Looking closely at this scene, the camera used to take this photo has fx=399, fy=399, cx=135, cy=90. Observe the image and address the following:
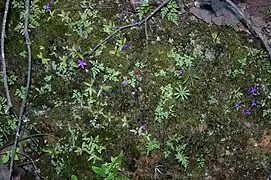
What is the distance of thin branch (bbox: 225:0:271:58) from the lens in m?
3.17

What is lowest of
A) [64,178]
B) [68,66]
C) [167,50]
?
[64,178]

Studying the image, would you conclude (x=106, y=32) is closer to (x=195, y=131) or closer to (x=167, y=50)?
(x=167, y=50)

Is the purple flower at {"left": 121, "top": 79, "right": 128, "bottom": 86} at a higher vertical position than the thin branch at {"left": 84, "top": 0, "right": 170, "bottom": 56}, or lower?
lower

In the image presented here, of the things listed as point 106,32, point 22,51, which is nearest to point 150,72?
point 106,32

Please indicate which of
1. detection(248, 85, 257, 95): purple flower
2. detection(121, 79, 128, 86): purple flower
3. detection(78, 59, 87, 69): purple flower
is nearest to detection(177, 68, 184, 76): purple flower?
detection(121, 79, 128, 86): purple flower

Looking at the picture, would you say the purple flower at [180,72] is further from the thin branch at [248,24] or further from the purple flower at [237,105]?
the thin branch at [248,24]

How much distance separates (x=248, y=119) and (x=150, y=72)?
0.87 m

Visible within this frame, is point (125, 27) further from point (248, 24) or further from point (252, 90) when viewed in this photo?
point (252, 90)

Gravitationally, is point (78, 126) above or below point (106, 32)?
below

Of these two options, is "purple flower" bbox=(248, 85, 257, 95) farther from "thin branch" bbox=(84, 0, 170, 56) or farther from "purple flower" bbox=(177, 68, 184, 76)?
"thin branch" bbox=(84, 0, 170, 56)

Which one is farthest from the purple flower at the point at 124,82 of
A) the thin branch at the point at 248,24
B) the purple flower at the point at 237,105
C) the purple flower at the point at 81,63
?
the thin branch at the point at 248,24

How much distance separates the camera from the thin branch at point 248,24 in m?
3.17

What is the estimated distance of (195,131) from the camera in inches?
126

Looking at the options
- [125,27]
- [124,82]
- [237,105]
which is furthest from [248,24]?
[124,82]
